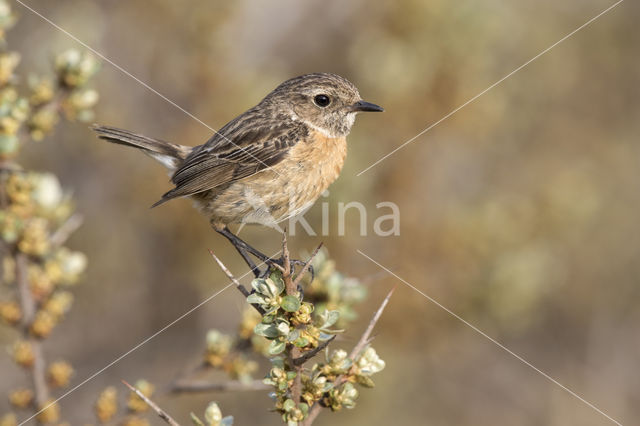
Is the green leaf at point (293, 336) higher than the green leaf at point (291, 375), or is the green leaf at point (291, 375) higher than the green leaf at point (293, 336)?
the green leaf at point (293, 336)

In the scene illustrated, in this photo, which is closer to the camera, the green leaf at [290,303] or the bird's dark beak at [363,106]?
the green leaf at [290,303]

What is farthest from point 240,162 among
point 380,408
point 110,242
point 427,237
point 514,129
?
point 514,129

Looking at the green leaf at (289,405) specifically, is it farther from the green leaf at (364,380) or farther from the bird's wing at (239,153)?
the bird's wing at (239,153)

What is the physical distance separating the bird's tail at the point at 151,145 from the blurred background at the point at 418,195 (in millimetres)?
320

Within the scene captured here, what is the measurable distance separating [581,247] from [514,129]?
56.1 inches

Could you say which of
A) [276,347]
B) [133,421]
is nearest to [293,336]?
[276,347]

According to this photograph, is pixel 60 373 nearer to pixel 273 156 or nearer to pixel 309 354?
pixel 309 354

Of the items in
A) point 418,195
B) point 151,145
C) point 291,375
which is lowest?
point 291,375

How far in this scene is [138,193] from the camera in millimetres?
5344

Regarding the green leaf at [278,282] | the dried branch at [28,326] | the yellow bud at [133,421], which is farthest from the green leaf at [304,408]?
the dried branch at [28,326]

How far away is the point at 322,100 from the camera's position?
14.0 ft

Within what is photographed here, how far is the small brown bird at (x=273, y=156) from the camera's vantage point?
13.3ft

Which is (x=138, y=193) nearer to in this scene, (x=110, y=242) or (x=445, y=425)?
(x=110, y=242)

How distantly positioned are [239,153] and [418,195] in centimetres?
187
